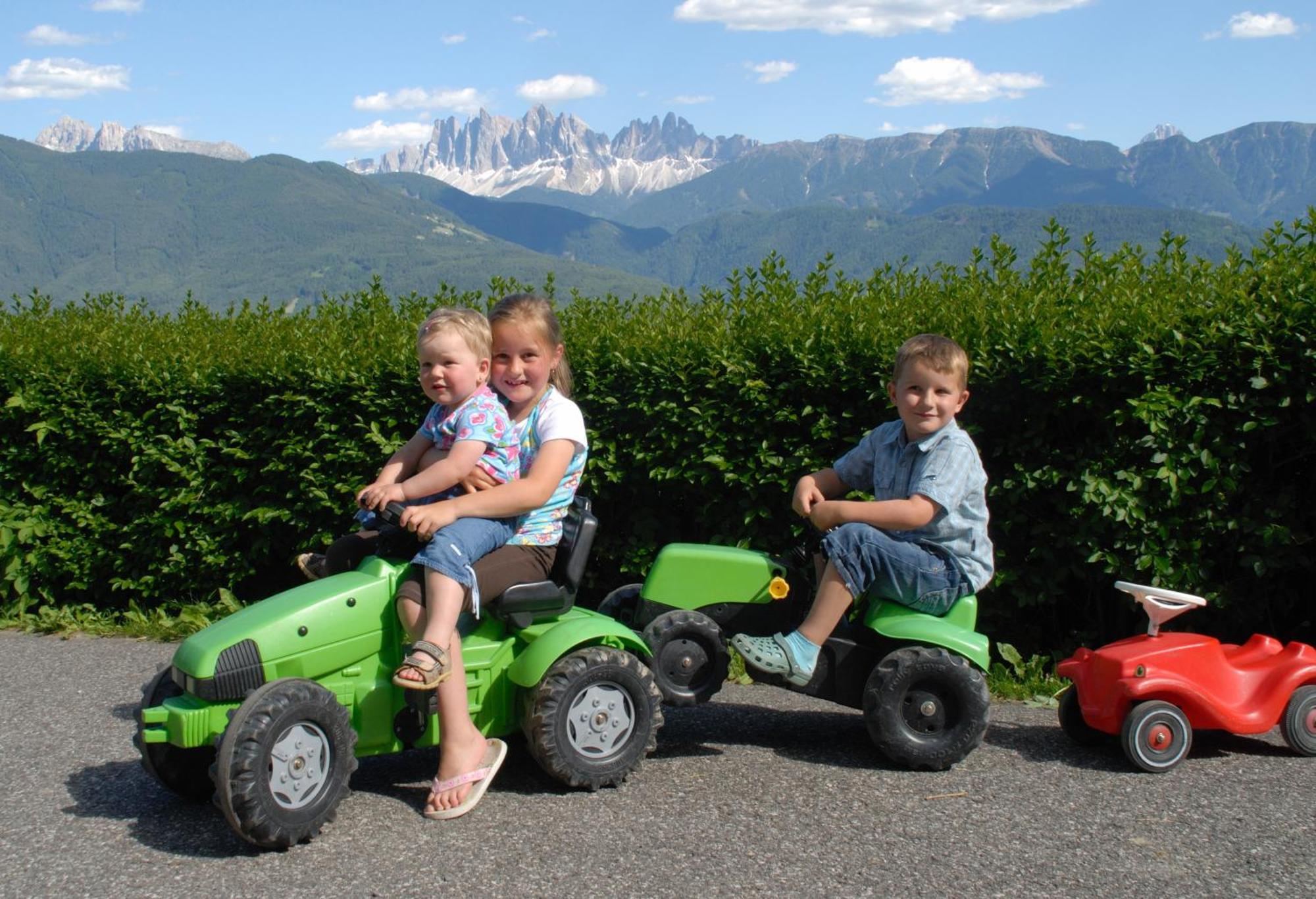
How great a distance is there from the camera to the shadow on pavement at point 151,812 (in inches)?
143

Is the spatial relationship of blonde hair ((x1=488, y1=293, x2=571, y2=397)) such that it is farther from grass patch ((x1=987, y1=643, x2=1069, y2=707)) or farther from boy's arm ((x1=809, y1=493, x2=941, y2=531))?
grass patch ((x1=987, y1=643, x2=1069, y2=707))

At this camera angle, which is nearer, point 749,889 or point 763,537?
point 749,889

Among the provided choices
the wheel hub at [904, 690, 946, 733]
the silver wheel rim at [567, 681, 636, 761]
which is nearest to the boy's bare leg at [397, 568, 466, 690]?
the silver wheel rim at [567, 681, 636, 761]

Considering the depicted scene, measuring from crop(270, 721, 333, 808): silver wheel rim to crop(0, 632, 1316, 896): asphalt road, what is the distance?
16 centimetres

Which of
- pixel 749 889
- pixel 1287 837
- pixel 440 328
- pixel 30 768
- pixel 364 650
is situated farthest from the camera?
pixel 30 768

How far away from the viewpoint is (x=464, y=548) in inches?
155

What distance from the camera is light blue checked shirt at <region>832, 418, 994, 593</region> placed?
4.31 meters

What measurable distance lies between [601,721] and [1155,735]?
203cm

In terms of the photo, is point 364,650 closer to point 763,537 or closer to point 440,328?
point 440,328

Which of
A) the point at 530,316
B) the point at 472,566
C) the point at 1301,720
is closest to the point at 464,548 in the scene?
the point at 472,566

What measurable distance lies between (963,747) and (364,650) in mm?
2194

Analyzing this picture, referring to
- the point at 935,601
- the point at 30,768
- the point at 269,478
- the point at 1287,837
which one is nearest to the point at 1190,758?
the point at 1287,837

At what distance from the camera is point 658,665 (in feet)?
14.5

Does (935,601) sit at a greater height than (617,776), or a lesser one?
greater
